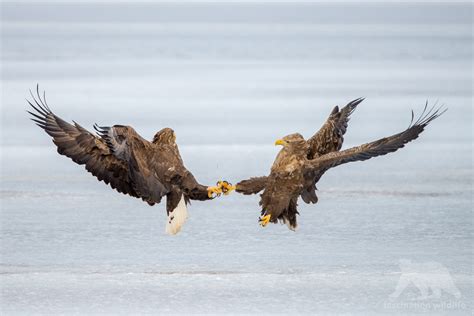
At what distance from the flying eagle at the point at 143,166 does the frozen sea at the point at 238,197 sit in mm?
368

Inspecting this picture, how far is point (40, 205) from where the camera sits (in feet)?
24.9

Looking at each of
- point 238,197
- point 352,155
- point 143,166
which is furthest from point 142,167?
point 238,197

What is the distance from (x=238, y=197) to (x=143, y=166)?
2051mm

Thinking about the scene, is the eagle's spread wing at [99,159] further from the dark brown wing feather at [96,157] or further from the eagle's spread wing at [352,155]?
the eagle's spread wing at [352,155]

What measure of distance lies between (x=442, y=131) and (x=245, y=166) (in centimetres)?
267

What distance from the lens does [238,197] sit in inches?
316

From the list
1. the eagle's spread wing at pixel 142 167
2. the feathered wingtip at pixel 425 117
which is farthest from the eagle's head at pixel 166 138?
the feathered wingtip at pixel 425 117

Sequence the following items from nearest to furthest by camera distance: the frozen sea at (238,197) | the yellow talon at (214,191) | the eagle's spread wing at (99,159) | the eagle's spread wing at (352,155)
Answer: the frozen sea at (238,197) < the yellow talon at (214,191) < the eagle's spread wing at (352,155) < the eagle's spread wing at (99,159)

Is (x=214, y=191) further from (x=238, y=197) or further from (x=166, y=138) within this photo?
(x=238, y=197)

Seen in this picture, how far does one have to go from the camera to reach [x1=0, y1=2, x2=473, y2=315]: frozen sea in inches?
221

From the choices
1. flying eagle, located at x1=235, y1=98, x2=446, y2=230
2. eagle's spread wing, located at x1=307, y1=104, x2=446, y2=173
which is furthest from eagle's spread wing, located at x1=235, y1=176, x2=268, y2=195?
eagle's spread wing, located at x1=307, y1=104, x2=446, y2=173

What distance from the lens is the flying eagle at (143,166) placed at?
19.2 ft

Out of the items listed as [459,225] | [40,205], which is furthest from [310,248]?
[40,205]

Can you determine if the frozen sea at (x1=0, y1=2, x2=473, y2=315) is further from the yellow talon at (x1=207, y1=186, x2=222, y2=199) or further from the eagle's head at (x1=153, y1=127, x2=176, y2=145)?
the eagle's head at (x1=153, y1=127, x2=176, y2=145)
